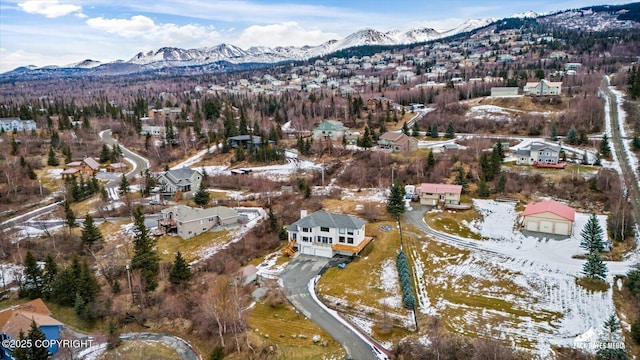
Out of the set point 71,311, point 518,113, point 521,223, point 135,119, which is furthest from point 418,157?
point 135,119

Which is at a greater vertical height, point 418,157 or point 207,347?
point 418,157

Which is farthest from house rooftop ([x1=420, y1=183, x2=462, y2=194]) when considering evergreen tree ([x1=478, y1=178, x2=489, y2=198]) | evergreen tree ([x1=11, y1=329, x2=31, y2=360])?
evergreen tree ([x1=11, y1=329, x2=31, y2=360])

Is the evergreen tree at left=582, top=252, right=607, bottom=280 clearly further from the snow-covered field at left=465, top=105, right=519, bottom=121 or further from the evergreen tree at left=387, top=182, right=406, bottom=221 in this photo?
the snow-covered field at left=465, top=105, right=519, bottom=121

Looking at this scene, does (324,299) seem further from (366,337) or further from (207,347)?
(207,347)

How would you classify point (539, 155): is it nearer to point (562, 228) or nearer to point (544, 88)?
point (562, 228)

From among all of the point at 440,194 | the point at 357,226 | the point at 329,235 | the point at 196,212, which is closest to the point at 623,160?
the point at 440,194

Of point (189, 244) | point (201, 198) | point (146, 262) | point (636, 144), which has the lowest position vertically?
point (189, 244)
